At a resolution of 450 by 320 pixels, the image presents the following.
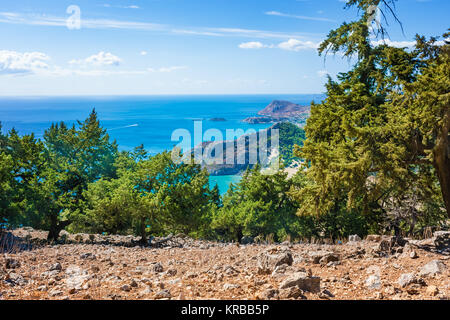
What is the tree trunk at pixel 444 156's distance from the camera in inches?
370

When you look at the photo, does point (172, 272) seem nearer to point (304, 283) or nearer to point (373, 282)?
point (304, 283)

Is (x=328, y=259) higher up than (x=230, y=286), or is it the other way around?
(x=230, y=286)

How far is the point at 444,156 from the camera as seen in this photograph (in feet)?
32.9

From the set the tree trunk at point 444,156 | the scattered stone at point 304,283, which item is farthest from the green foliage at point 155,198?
the scattered stone at point 304,283

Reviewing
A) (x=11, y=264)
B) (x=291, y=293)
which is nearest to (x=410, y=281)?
(x=291, y=293)

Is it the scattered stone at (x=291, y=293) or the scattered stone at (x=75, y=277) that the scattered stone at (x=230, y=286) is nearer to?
the scattered stone at (x=291, y=293)

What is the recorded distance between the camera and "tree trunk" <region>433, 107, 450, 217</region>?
940cm

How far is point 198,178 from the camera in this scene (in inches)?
858

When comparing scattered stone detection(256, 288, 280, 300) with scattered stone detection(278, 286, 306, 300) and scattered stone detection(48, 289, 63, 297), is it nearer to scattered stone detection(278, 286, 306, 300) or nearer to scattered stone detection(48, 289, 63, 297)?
scattered stone detection(278, 286, 306, 300)

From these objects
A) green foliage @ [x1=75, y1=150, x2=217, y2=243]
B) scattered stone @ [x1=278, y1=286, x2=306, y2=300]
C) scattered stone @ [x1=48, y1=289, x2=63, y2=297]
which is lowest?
green foliage @ [x1=75, y1=150, x2=217, y2=243]

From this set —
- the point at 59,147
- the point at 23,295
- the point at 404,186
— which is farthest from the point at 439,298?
the point at 59,147

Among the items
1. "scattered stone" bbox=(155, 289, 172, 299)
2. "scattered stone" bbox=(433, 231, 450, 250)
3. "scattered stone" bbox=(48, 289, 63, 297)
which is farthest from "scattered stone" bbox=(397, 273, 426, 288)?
"scattered stone" bbox=(48, 289, 63, 297)

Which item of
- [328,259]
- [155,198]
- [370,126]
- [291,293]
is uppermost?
[370,126]

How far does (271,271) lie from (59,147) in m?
27.7
